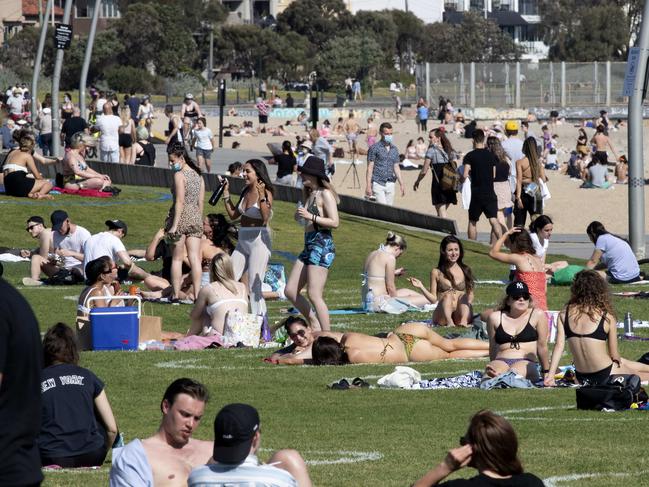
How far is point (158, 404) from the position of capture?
11594mm

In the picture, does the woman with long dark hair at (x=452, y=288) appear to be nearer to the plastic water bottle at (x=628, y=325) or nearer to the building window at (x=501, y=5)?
the plastic water bottle at (x=628, y=325)

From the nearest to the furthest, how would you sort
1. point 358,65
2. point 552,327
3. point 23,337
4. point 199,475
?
point 23,337
point 199,475
point 552,327
point 358,65

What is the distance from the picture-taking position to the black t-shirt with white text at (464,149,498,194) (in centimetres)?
2272

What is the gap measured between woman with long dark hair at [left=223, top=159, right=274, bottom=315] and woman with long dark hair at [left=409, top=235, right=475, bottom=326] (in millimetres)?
1833

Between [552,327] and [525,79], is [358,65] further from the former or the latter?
[552,327]

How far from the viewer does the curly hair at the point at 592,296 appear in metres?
11.9

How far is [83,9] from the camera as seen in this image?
425 ft

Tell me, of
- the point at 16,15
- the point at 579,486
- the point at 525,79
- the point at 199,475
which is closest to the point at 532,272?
the point at 579,486

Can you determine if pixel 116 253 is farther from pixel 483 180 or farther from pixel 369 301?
pixel 483 180

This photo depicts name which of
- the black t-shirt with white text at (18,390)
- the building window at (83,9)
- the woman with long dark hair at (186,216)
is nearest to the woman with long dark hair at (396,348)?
the woman with long dark hair at (186,216)

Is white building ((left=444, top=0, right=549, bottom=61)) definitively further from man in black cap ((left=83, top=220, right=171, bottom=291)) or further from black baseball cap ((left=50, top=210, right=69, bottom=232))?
man in black cap ((left=83, top=220, right=171, bottom=291))

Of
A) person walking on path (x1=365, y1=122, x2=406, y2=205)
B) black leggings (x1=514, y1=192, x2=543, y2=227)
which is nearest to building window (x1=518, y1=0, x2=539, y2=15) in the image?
person walking on path (x1=365, y1=122, x2=406, y2=205)

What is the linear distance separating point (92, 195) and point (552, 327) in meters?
14.6

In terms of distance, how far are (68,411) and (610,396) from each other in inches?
162
